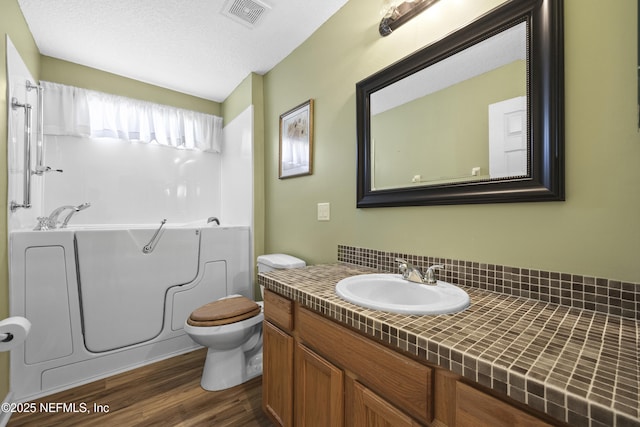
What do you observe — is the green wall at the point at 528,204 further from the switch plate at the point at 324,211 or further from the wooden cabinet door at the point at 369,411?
the wooden cabinet door at the point at 369,411

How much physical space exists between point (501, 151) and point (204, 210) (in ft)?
9.40

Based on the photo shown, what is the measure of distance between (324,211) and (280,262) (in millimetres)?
489

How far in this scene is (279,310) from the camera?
1.19 meters

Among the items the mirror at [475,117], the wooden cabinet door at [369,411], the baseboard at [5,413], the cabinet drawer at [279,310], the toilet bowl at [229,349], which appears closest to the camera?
the wooden cabinet door at [369,411]

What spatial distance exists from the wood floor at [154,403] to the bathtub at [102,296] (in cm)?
15

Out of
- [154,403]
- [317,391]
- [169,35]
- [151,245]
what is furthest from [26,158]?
[317,391]

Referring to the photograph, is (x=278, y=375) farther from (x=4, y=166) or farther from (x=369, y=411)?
(x=4, y=166)

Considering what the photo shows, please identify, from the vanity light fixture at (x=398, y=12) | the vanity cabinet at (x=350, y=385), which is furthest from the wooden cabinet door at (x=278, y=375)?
the vanity light fixture at (x=398, y=12)

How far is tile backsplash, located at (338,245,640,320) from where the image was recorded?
0.74 metres

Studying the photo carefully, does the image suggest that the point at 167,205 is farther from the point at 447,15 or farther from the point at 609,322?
the point at 609,322

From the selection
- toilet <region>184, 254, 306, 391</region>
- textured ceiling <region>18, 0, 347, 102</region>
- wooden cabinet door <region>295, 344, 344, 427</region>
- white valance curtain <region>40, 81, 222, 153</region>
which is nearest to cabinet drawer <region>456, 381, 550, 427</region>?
wooden cabinet door <region>295, 344, 344, 427</region>

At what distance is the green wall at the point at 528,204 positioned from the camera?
2.47ft

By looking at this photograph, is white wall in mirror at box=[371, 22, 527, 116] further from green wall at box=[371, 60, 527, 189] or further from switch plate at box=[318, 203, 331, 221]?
switch plate at box=[318, 203, 331, 221]

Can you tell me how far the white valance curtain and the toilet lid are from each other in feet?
6.19
